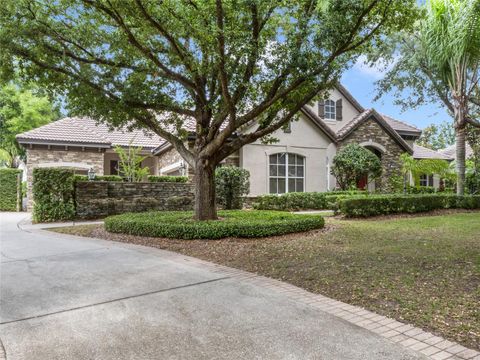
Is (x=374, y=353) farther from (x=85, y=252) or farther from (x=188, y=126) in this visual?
(x=188, y=126)

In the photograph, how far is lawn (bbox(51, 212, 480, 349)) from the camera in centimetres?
437

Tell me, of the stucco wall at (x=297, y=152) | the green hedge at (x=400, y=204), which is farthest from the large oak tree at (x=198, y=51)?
the stucco wall at (x=297, y=152)

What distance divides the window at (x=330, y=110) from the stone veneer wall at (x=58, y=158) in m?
12.1

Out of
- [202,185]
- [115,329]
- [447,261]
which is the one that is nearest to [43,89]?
[202,185]

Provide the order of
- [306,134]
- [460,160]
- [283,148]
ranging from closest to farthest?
[460,160] → [283,148] → [306,134]

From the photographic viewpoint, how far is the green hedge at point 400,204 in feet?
43.3

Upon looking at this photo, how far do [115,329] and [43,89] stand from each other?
9.15m

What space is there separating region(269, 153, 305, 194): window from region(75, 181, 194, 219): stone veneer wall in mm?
4460

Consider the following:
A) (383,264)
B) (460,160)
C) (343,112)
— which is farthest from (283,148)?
(383,264)

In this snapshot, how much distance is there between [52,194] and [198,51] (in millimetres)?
7185

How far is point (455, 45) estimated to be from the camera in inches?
615

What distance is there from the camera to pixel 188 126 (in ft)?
57.0

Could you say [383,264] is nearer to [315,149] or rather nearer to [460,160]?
[460,160]

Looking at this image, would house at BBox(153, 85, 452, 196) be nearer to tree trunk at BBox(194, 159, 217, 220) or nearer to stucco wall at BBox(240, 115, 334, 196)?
stucco wall at BBox(240, 115, 334, 196)
